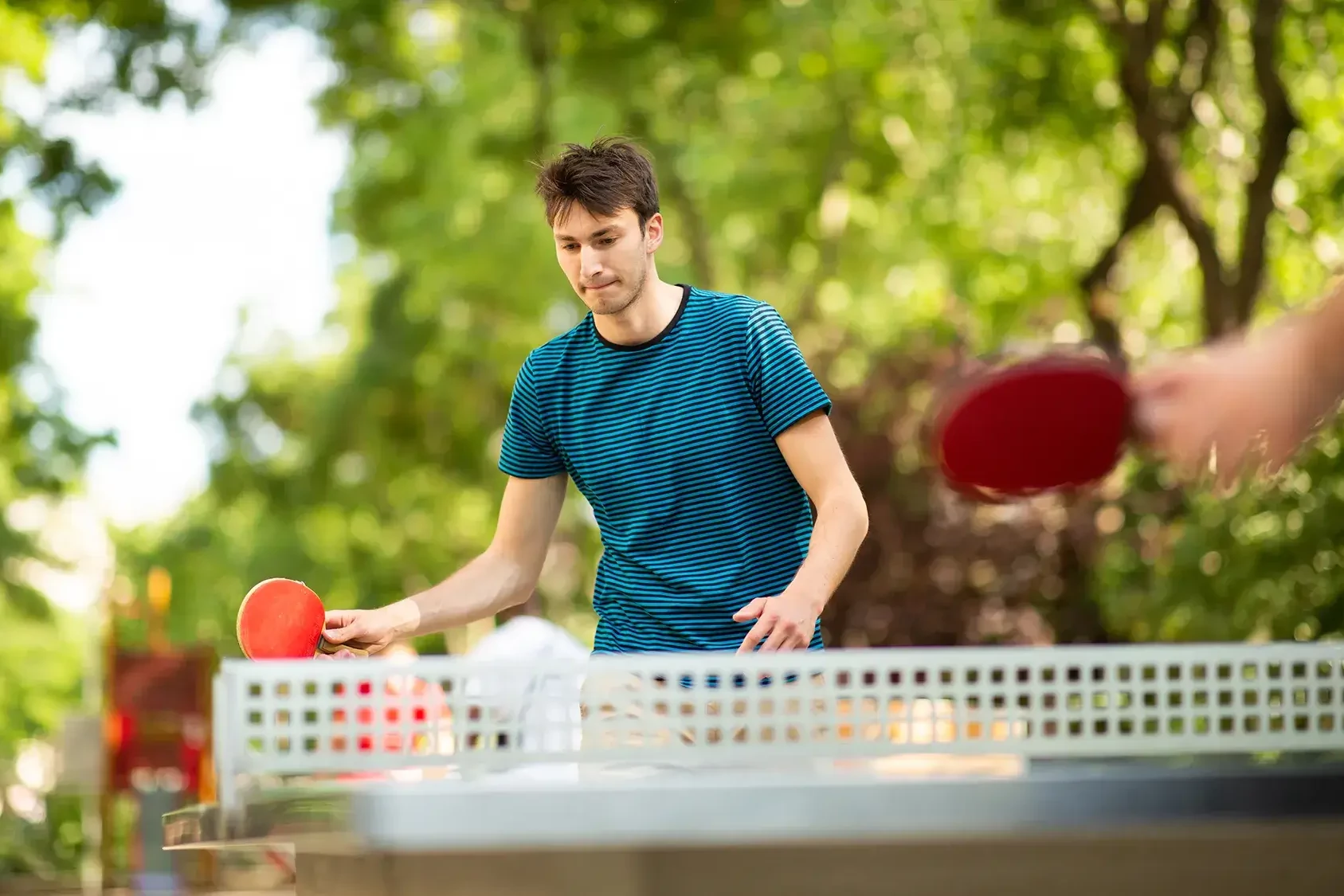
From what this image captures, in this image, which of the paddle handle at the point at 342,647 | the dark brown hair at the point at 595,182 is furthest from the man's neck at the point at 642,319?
the paddle handle at the point at 342,647

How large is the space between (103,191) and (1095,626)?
8336 millimetres

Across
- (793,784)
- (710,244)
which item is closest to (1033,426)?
(793,784)

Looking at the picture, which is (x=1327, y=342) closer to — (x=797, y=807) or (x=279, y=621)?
(x=797, y=807)

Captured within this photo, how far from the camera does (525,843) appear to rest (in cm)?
172

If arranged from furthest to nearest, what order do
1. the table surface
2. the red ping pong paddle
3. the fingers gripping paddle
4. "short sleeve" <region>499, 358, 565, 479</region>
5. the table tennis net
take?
"short sleeve" <region>499, 358, 565, 479</region>
the fingers gripping paddle
the red ping pong paddle
the table tennis net
the table surface

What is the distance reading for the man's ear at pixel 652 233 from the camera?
11.6 ft

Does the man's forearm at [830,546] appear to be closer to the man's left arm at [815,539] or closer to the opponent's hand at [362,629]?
the man's left arm at [815,539]

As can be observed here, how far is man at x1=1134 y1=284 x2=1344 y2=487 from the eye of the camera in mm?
1939

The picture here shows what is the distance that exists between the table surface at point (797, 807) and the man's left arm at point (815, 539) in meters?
1.05

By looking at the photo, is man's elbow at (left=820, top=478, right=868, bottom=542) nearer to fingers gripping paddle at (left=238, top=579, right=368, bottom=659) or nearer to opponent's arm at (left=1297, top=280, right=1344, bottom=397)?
fingers gripping paddle at (left=238, top=579, right=368, bottom=659)

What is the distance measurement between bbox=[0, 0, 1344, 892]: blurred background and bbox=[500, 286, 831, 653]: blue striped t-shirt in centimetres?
516

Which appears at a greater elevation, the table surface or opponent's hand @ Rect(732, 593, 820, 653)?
opponent's hand @ Rect(732, 593, 820, 653)

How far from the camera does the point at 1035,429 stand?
249 centimetres

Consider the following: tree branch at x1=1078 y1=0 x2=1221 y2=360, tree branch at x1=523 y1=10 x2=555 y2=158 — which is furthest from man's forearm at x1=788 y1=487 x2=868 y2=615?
tree branch at x1=523 y1=10 x2=555 y2=158
